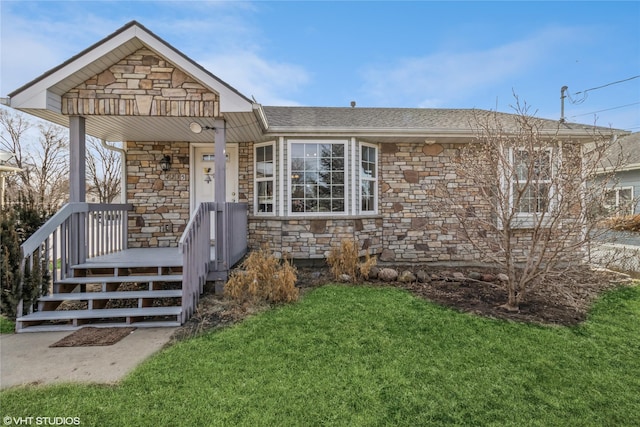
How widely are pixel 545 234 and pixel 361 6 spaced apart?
761 cm

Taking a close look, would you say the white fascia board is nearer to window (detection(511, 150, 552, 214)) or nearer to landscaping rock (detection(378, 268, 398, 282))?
landscaping rock (detection(378, 268, 398, 282))

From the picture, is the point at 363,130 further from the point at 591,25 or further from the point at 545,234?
the point at 591,25

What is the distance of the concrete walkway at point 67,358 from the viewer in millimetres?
2732

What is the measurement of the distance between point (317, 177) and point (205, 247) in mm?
2981

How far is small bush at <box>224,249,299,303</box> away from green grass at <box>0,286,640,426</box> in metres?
0.55

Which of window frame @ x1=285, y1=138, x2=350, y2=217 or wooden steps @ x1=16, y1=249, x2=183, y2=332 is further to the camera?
window frame @ x1=285, y1=138, x2=350, y2=217

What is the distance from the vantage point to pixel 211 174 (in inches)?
284

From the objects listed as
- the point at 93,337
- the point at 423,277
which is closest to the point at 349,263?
the point at 423,277

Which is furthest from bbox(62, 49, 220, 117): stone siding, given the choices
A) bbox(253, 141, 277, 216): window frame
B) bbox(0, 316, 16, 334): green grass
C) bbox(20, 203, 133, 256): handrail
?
bbox(0, 316, 16, 334): green grass

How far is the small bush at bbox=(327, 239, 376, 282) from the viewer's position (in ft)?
A: 18.7

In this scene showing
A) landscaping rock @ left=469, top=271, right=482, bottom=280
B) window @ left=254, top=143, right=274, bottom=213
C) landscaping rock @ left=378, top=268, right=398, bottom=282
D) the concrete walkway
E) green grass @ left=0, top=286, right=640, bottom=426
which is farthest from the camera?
window @ left=254, top=143, right=274, bottom=213

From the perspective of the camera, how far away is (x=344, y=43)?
11070 millimetres

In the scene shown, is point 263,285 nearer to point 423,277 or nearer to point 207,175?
point 423,277

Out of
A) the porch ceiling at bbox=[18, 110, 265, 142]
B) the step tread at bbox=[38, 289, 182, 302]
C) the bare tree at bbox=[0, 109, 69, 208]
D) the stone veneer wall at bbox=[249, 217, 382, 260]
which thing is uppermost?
the bare tree at bbox=[0, 109, 69, 208]
